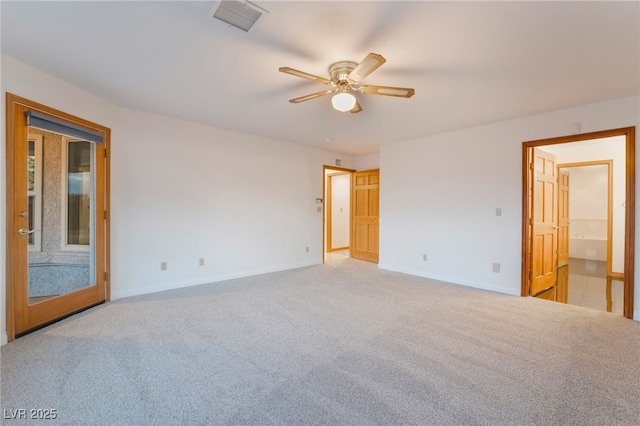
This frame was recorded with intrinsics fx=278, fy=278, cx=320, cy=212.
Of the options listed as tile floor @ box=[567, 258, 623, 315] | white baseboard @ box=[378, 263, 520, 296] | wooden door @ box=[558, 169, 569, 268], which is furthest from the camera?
wooden door @ box=[558, 169, 569, 268]

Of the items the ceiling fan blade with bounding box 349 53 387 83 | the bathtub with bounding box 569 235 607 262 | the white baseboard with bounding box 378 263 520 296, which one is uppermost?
the ceiling fan blade with bounding box 349 53 387 83

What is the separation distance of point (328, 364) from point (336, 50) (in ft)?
8.01

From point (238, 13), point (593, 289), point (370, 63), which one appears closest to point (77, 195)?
point (238, 13)

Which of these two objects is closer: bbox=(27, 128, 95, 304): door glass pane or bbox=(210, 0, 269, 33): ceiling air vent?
bbox=(210, 0, 269, 33): ceiling air vent

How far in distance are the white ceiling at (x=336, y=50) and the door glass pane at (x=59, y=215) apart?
2.48 ft

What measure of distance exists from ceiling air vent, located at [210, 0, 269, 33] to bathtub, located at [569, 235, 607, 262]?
860 cm

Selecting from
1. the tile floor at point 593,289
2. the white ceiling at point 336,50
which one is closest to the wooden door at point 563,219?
the tile floor at point 593,289

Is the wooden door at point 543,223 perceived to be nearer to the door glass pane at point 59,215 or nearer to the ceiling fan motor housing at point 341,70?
the ceiling fan motor housing at point 341,70

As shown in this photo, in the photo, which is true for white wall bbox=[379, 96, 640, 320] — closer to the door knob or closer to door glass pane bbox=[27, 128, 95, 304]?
door glass pane bbox=[27, 128, 95, 304]

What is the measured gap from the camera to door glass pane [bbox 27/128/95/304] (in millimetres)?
2759

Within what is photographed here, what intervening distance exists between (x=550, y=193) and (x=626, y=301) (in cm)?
184

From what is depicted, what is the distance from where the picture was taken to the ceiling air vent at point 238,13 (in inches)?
67.8

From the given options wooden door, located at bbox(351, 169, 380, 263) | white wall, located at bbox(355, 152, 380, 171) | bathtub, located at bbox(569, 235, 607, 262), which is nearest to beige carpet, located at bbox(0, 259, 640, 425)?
wooden door, located at bbox(351, 169, 380, 263)

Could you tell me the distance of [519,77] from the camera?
2645 millimetres
